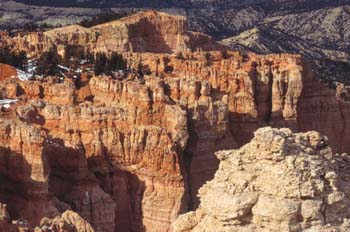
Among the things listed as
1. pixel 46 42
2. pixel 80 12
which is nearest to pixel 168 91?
pixel 46 42

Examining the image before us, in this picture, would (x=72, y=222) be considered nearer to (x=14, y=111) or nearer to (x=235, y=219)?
(x=235, y=219)

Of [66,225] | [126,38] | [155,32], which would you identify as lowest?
[66,225]

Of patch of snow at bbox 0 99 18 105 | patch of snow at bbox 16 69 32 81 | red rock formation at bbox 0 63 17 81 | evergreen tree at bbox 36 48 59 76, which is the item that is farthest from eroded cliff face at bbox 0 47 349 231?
red rock formation at bbox 0 63 17 81

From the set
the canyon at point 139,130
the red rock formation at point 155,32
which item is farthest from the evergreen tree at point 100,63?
the red rock formation at point 155,32

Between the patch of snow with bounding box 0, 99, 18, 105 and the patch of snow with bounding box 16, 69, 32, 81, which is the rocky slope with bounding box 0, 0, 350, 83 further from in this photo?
the patch of snow with bounding box 0, 99, 18, 105

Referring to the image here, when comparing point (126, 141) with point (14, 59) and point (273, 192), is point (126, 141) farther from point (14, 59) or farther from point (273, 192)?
point (273, 192)

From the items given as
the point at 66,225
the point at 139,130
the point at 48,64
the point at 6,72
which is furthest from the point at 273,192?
the point at 48,64
